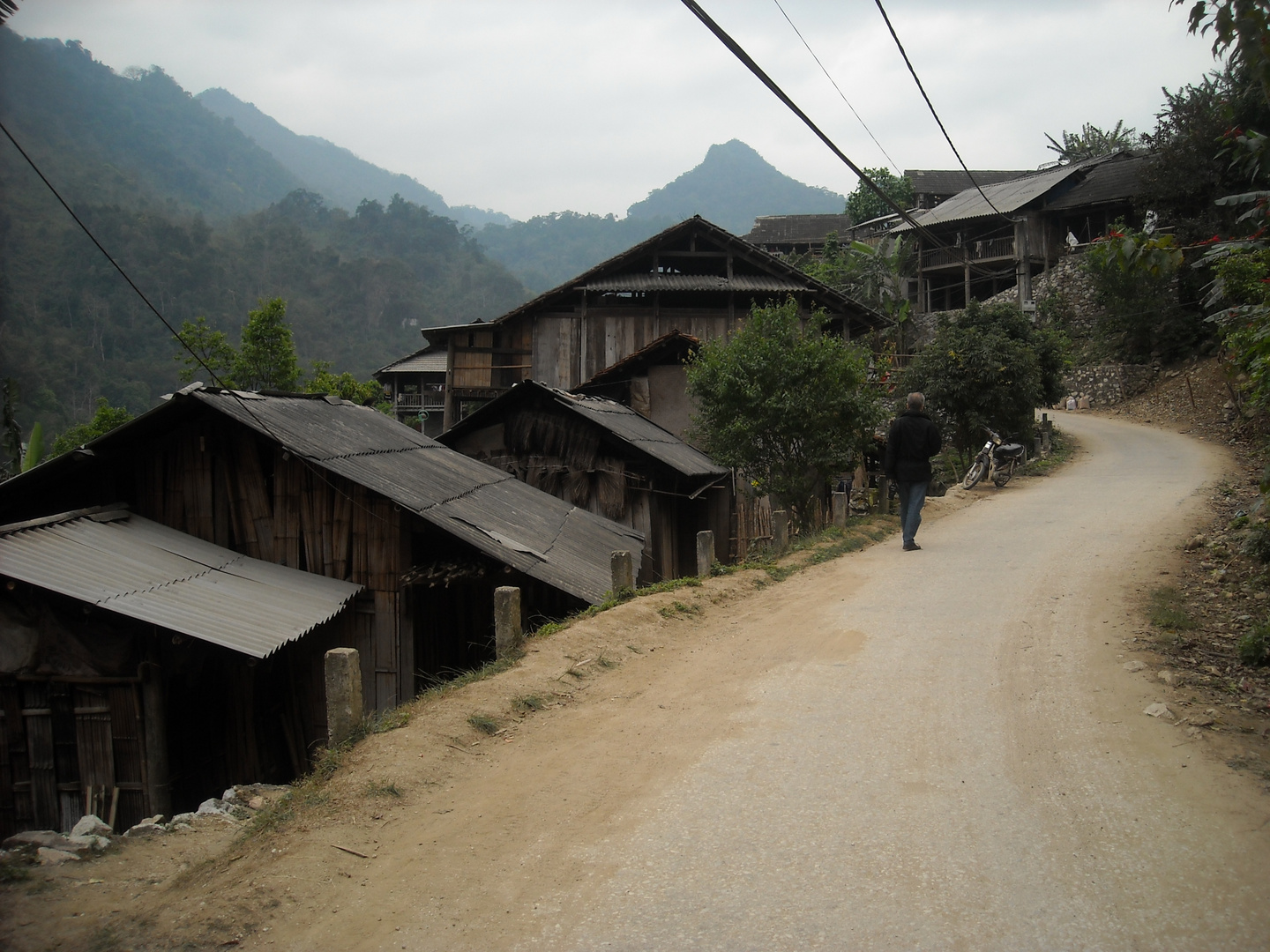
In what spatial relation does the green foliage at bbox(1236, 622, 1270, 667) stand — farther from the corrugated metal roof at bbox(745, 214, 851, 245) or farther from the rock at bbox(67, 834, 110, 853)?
the corrugated metal roof at bbox(745, 214, 851, 245)

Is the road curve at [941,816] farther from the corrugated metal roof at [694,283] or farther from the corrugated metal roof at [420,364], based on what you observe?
the corrugated metal roof at [420,364]

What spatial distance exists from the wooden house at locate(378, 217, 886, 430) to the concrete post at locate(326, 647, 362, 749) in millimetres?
19218

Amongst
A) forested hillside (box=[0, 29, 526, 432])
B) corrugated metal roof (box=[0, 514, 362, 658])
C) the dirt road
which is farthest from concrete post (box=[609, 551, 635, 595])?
forested hillside (box=[0, 29, 526, 432])

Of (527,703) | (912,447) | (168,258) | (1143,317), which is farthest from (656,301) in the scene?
(168,258)

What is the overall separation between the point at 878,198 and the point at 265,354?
129ft

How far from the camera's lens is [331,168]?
169875mm

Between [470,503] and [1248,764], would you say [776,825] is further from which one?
[470,503]

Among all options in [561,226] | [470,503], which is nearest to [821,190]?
[561,226]

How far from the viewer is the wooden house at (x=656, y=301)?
2436cm

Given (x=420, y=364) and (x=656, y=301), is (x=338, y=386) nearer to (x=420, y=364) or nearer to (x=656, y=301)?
(x=420, y=364)

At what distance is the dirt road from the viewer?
11.9ft

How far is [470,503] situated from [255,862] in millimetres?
7559

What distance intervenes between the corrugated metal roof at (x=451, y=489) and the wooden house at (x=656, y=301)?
977 centimetres

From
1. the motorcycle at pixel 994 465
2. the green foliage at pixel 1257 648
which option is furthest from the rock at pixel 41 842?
the motorcycle at pixel 994 465
